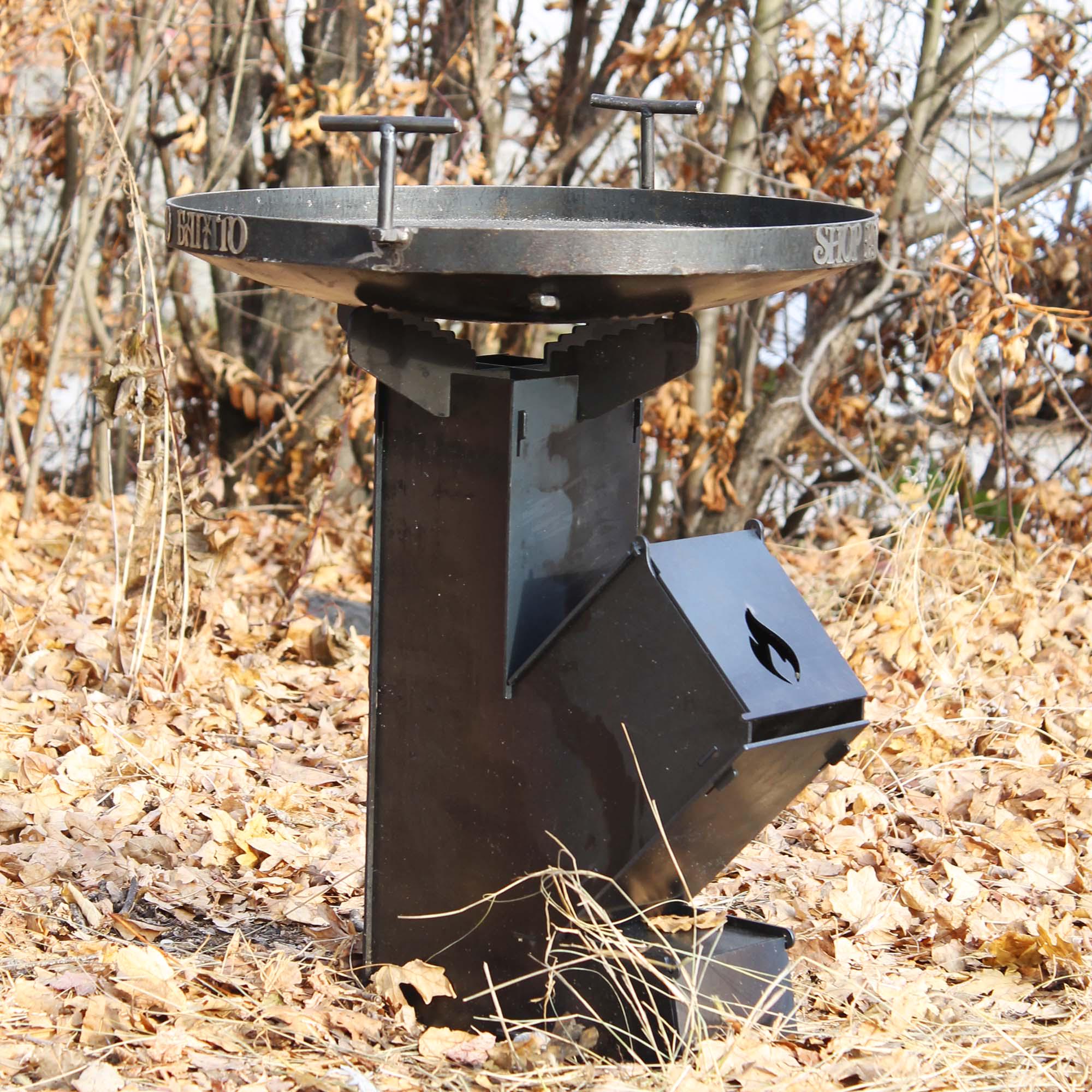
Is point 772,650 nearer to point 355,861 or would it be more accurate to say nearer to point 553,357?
point 553,357

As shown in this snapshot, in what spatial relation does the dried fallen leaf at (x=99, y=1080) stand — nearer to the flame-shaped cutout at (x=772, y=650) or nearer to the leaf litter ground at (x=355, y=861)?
the leaf litter ground at (x=355, y=861)

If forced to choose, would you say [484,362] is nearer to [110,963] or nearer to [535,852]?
[535,852]

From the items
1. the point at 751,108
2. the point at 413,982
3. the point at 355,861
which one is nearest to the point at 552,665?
the point at 413,982

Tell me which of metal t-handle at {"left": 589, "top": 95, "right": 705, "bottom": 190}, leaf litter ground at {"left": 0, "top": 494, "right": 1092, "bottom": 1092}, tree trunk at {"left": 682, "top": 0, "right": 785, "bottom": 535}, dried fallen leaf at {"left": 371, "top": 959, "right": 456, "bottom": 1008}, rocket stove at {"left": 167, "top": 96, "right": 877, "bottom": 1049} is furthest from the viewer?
tree trunk at {"left": 682, "top": 0, "right": 785, "bottom": 535}

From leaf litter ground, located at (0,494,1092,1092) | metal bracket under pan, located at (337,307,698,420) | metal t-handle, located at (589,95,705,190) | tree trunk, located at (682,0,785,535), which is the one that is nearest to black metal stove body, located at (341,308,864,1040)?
metal bracket under pan, located at (337,307,698,420)

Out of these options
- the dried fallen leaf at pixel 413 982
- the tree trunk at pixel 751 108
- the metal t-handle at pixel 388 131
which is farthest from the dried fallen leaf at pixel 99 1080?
the tree trunk at pixel 751 108

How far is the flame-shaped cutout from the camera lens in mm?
2535

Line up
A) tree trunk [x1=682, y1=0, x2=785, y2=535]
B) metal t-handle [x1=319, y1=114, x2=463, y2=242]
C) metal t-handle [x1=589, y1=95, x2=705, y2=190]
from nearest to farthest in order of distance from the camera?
1. metal t-handle [x1=319, y1=114, x2=463, y2=242]
2. metal t-handle [x1=589, y1=95, x2=705, y2=190]
3. tree trunk [x1=682, y1=0, x2=785, y2=535]

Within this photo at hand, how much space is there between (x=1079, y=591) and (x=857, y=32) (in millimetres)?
2527

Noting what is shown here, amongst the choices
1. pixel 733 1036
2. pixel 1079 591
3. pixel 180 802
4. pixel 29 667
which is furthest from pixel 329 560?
pixel 733 1036

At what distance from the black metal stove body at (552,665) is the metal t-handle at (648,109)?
1.87 feet

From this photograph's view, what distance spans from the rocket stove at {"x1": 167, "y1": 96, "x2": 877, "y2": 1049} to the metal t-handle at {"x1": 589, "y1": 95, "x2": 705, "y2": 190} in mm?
35

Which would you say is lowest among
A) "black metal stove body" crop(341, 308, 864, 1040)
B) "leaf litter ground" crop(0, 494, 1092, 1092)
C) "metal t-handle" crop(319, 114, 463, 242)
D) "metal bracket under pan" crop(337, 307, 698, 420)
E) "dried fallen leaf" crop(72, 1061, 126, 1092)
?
"leaf litter ground" crop(0, 494, 1092, 1092)

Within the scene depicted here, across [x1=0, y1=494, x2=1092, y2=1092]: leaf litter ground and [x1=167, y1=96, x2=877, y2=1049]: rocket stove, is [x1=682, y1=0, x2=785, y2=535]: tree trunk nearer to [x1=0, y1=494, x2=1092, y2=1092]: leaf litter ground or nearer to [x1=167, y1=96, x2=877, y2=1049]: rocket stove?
[x1=0, y1=494, x2=1092, y2=1092]: leaf litter ground
